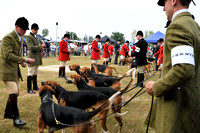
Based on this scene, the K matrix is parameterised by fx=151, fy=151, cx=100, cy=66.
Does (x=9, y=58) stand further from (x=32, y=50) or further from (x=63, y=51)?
(x=63, y=51)

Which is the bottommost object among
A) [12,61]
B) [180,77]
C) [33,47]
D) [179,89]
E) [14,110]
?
[14,110]

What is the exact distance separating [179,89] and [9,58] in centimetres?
368

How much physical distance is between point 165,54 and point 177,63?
0.27 meters

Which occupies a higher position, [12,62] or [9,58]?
[9,58]

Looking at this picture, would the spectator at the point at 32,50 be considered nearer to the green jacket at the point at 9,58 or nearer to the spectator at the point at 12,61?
the spectator at the point at 12,61

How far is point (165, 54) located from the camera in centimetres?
165

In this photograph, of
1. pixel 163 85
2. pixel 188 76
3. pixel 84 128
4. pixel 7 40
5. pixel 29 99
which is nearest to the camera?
pixel 188 76

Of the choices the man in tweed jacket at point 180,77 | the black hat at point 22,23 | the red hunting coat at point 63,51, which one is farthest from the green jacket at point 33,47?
the man in tweed jacket at point 180,77

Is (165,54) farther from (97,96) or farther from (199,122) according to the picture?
(97,96)

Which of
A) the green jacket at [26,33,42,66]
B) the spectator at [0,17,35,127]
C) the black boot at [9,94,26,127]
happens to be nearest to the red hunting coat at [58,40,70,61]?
the green jacket at [26,33,42,66]

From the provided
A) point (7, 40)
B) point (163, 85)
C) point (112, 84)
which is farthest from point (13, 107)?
point (163, 85)

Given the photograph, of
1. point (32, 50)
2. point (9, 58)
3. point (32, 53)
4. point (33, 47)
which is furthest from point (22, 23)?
point (32, 53)

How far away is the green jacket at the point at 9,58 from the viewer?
3.68m

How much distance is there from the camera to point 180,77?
54.5 inches
